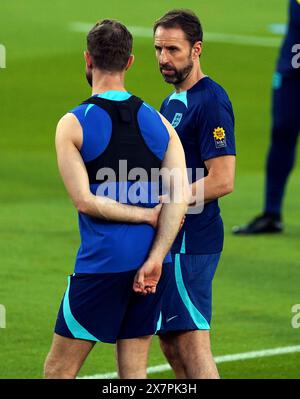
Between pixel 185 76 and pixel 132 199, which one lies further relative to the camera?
pixel 185 76

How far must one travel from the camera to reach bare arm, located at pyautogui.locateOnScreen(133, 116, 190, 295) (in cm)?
662

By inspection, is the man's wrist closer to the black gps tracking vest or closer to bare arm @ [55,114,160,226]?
bare arm @ [55,114,160,226]

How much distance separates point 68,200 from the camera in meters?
15.3

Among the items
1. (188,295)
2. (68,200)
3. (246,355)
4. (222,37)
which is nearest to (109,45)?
(188,295)

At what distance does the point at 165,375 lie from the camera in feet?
29.3

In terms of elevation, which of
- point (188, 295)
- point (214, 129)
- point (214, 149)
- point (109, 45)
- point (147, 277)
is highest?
point (109, 45)

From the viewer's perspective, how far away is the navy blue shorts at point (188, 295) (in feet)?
24.8

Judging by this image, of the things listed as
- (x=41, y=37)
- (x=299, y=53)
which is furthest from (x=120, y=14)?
(x=299, y=53)

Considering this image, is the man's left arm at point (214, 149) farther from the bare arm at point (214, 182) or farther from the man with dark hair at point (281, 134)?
the man with dark hair at point (281, 134)

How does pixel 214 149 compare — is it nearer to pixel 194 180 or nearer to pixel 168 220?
pixel 194 180

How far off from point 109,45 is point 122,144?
0.49 metres

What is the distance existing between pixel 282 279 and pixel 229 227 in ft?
7.41

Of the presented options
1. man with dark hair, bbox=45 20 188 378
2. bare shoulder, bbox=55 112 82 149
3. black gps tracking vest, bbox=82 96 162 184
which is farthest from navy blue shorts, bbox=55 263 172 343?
bare shoulder, bbox=55 112 82 149

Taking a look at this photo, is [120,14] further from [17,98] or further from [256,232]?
[256,232]
